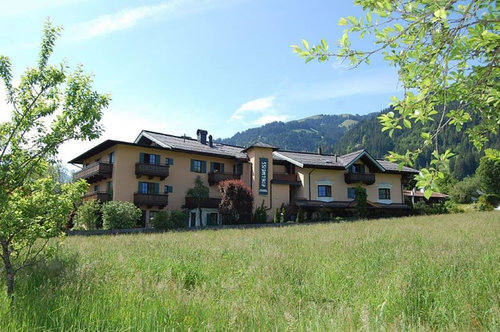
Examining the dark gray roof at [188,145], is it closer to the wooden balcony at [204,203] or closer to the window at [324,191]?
the wooden balcony at [204,203]

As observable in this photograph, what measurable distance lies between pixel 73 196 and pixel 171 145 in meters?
30.6

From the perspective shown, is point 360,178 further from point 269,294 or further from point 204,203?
point 269,294

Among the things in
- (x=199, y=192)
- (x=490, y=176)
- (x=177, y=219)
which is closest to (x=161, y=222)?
(x=177, y=219)

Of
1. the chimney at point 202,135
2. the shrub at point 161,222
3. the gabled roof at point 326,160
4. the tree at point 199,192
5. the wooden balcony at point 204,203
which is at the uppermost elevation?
the chimney at point 202,135

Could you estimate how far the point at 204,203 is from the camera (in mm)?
36094

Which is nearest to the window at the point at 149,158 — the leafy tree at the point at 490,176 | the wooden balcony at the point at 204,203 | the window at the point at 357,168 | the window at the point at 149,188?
the window at the point at 149,188

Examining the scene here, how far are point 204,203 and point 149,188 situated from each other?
5.74 meters

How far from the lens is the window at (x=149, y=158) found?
35.2 meters

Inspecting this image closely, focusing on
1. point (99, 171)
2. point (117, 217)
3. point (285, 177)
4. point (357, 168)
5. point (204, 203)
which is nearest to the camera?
point (117, 217)

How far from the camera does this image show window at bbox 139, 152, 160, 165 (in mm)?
35156

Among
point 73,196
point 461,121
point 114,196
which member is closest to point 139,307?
point 73,196

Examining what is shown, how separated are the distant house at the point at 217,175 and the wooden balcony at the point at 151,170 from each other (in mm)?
93

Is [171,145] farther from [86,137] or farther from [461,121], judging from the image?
[461,121]

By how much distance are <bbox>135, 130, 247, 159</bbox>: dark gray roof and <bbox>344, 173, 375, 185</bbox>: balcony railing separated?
13.4 meters
